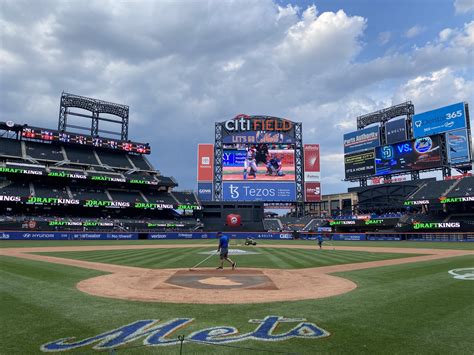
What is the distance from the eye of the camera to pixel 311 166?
7994cm

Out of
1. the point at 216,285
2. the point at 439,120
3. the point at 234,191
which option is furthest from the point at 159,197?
the point at 216,285

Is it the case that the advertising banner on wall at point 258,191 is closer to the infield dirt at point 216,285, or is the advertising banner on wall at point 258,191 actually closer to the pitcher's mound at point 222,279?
the infield dirt at point 216,285

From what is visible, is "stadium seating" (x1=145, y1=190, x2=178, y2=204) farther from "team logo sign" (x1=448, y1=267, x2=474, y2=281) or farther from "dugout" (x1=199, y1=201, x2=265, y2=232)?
"team logo sign" (x1=448, y1=267, x2=474, y2=281)

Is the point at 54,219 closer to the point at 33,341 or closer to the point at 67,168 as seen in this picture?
the point at 67,168

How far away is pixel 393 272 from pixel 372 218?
178 feet

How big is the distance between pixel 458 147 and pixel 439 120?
597 centimetres

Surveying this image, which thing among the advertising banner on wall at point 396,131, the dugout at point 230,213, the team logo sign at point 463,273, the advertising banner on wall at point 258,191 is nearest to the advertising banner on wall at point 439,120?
the advertising banner on wall at point 396,131

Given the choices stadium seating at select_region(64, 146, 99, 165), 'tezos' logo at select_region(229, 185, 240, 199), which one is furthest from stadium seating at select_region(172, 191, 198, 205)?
stadium seating at select_region(64, 146, 99, 165)

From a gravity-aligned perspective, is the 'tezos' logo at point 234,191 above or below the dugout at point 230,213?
above

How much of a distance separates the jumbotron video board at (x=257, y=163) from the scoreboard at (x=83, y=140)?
14.0m

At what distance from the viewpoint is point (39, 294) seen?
9.59m

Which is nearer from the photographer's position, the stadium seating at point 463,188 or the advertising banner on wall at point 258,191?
the stadium seating at point 463,188

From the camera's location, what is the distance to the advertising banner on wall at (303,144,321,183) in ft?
262

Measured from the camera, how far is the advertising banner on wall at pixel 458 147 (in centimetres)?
5888
